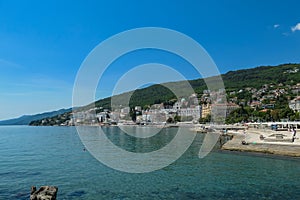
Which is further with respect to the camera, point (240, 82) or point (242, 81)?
point (242, 81)

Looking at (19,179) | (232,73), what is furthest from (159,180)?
(232,73)

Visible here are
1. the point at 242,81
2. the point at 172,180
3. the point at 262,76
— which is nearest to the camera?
the point at 172,180

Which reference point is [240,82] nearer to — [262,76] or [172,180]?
[262,76]

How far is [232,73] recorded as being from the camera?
18562 cm

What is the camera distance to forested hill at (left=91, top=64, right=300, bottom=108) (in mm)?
142375

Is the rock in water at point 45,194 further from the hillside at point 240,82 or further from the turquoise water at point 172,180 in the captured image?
the hillside at point 240,82

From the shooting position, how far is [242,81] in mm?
161625

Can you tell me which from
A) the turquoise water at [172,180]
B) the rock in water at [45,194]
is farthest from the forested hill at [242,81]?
the rock in water at [45,194]

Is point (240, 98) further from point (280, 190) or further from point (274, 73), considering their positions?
point (280, 190)

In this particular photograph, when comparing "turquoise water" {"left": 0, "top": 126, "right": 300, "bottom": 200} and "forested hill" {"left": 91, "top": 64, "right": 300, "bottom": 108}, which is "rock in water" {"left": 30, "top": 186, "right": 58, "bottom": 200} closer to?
"turquoise water" {"left": 0, "top": 126, "right": 300, "bottom": 200}

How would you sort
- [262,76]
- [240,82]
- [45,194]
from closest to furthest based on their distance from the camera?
[45,194] < [262,76] < [240,82]

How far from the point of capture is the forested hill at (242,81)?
142375mm

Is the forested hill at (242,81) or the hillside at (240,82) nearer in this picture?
the hillside at (240,82)

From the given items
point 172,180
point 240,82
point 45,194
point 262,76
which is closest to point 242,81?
point 240,82
